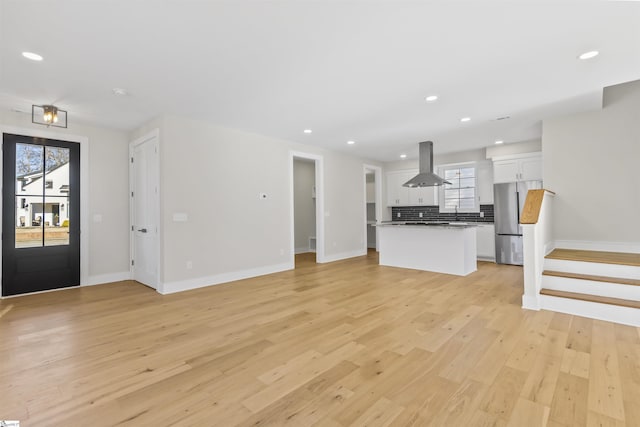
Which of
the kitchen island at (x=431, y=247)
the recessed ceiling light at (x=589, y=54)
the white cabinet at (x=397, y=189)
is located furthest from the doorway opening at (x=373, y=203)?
the recessed ceiling light at (x=589, y=54)

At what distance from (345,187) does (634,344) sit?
5487 millimetres

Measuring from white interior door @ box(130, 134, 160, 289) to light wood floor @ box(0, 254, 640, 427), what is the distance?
906 millimetres

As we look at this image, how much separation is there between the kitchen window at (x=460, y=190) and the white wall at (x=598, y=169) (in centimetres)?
239

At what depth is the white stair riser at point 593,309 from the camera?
2.91 meters

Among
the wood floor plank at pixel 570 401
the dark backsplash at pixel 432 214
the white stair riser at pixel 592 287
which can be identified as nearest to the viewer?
the wood floor plank at pixel 570 401

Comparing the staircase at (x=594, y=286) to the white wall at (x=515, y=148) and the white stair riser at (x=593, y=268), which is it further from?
the white wall at (x=515, y=148)

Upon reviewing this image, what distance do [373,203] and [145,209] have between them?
256 inches

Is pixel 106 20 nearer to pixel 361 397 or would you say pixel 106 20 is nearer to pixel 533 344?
pixel 361 397

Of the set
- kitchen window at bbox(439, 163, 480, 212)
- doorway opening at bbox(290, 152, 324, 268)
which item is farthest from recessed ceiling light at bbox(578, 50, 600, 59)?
doorway opening at bbox(290, 152, 324, 268)

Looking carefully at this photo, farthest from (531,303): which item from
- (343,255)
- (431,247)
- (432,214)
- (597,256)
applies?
(432,214)

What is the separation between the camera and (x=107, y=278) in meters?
4.92

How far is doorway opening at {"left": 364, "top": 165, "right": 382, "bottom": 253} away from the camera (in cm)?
847

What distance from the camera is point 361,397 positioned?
5.86 feet

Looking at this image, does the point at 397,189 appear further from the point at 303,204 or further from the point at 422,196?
the point at 303,204
